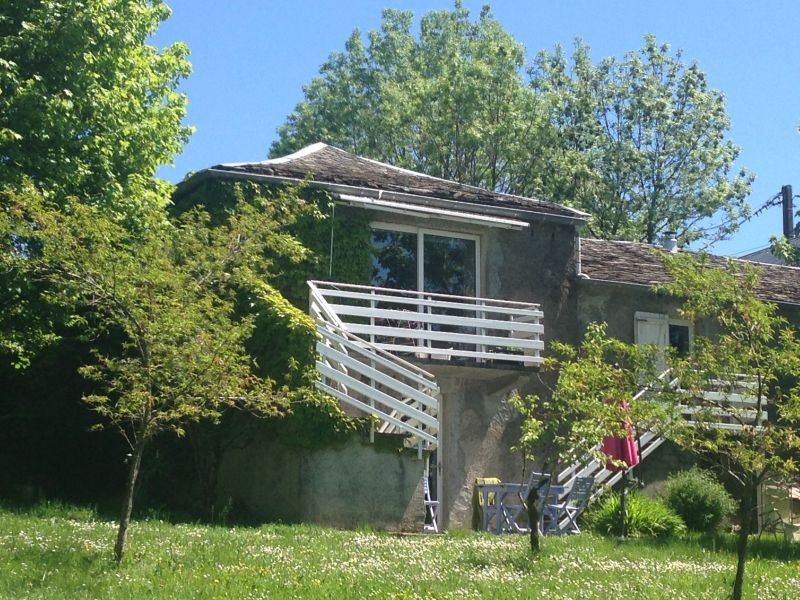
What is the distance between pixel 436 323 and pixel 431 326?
50.0 inches

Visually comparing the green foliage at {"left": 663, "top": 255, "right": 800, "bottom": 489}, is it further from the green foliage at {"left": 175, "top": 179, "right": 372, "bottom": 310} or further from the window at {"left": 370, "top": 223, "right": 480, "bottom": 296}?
the window at {"left": 370, "top": 223, "right": 480, "bottom": 296}

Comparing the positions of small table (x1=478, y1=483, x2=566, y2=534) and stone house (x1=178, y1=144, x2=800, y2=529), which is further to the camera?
small table (x1=478, y1=483, x2=566, y2=534)

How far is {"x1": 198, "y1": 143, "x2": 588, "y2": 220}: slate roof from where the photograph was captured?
21.1m

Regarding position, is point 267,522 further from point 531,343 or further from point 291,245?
point 531,343

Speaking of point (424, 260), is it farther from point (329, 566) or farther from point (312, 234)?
point (329, 566)

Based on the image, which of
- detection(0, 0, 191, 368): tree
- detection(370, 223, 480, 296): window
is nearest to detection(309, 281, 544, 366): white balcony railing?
detection(370, 223, 480, 296): window

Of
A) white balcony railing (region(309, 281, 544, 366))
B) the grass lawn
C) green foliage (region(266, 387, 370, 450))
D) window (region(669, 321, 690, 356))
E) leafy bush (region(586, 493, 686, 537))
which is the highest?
window (region(669, 321, 690, 356))

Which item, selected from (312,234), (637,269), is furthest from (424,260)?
(637,269)

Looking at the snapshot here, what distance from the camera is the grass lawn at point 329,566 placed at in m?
11.5

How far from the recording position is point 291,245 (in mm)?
17969

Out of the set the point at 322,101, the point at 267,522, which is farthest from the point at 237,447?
the point at 322,101

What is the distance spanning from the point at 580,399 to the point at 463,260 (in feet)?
31.8

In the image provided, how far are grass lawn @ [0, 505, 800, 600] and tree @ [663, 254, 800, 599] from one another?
164 cm

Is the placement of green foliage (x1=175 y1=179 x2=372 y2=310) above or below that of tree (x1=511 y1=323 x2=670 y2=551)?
above
